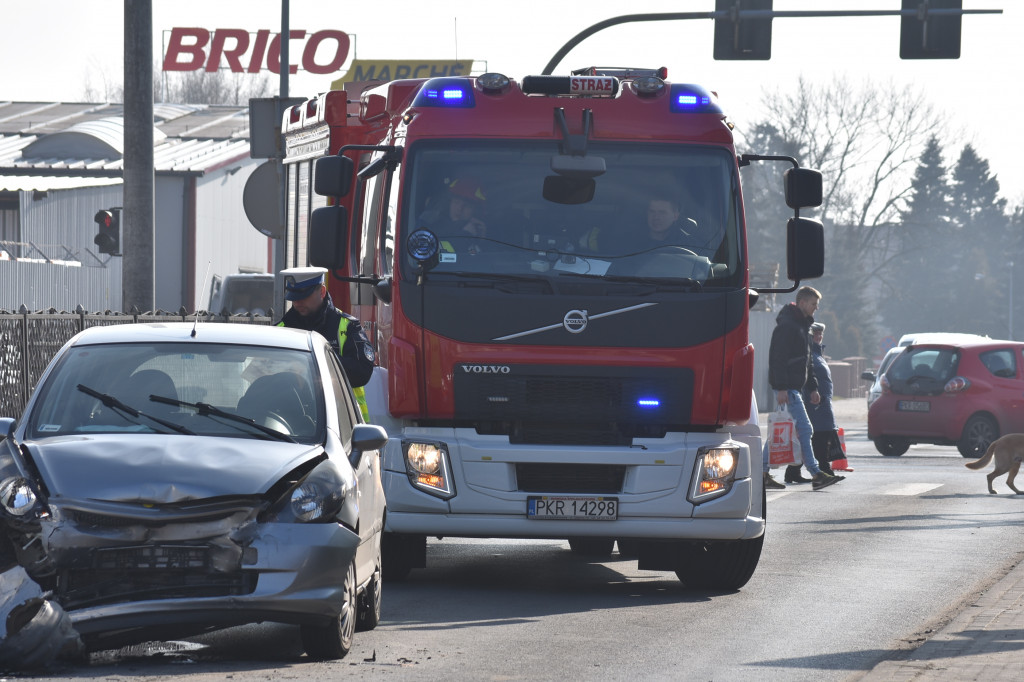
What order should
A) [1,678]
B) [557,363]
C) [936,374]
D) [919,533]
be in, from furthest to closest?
1. [936,374]
2. [919,533]
3. [557,363]
4. [1,678]

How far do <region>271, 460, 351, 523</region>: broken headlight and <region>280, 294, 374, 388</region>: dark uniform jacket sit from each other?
2.33 meters

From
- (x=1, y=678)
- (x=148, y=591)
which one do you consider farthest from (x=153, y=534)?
(x=1, y=678)

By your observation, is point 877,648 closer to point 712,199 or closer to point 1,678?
point 712,199

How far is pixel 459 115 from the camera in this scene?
10.0m

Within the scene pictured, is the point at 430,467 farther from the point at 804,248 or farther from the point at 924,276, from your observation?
the point at 924,276

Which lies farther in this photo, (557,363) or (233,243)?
(233,243)

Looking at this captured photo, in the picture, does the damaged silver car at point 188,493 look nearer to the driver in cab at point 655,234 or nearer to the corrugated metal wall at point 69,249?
the driver in cab at point 655,234

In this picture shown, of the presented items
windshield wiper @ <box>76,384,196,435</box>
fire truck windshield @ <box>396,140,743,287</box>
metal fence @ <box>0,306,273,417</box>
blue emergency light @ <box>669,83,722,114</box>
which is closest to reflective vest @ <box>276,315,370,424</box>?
fire truck windshield @ <box>396,140,743,287</box>

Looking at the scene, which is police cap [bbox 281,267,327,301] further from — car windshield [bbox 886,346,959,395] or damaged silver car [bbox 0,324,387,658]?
car windshield [bbox 886,346,959,395]

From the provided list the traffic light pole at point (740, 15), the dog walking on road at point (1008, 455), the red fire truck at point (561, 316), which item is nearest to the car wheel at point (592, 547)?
the red fire truck at point (561, 316)

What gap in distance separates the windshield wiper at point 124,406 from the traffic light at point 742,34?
13657mm

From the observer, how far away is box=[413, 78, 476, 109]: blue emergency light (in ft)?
33.0

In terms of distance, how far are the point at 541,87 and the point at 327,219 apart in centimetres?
144

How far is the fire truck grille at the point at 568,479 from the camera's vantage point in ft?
31.9
